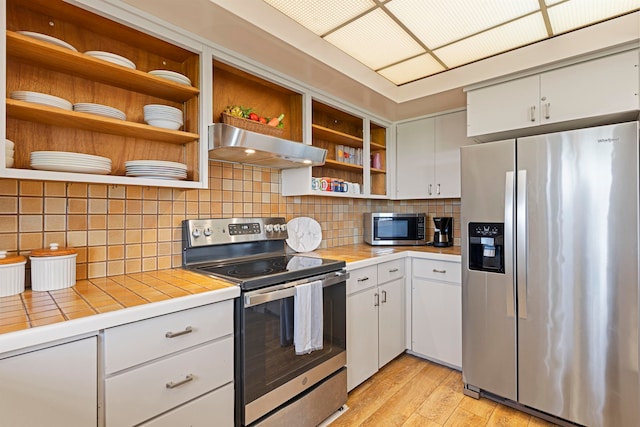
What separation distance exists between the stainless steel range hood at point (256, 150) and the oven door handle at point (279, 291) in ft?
2.40

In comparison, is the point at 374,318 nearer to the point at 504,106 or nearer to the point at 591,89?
the point at 504,106

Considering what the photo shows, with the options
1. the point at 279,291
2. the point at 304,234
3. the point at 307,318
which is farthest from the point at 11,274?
the point at 304,234

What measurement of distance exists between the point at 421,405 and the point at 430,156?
6.62 feet

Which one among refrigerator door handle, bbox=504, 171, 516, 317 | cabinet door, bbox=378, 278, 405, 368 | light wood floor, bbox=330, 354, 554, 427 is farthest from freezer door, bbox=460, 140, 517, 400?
cabinet door, bbox=378, 278, 405, 368

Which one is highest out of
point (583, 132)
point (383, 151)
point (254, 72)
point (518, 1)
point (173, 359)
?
point (518, 1)

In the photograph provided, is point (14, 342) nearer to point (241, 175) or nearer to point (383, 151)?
point (241, 175)

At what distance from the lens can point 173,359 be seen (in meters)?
1.21

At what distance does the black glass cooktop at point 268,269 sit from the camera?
1.50m

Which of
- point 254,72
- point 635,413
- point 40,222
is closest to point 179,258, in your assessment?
point 40,222

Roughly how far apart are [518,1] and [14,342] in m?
2.46

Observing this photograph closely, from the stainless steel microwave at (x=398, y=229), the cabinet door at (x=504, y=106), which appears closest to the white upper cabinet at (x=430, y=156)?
the stainless steel microwave at (x=398, y=229)

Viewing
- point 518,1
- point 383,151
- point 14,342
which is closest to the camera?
point 14,342

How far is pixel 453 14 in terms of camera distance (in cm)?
177

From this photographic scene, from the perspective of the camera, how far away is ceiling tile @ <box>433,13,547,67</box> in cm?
185
